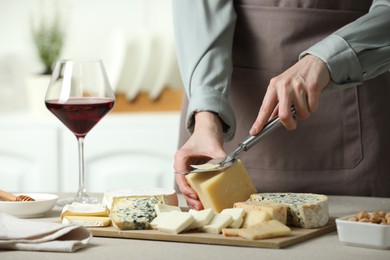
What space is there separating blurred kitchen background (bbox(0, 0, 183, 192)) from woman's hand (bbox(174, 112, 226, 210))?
164 centimetres

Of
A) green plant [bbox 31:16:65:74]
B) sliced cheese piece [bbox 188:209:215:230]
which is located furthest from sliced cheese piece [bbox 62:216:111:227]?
green plant [bbox 31:16:65:74]

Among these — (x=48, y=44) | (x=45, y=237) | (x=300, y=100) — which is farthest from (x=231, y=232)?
(x=48, y=44)

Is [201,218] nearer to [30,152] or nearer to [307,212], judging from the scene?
[307,212]

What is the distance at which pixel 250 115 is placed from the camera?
1.95 m

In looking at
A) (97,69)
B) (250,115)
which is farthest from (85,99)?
(250,115)

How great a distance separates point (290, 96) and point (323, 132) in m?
0.43

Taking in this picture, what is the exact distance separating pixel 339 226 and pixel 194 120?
678 mm

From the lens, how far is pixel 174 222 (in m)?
1.26

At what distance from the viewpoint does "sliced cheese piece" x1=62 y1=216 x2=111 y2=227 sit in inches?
52.2

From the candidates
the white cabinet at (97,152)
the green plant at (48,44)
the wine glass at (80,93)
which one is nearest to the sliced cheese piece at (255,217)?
the wine glass at (80,93)

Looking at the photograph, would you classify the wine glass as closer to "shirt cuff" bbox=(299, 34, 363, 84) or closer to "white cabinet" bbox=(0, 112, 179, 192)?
"shirt cuff" bbox=(299, 34, 363, 84)

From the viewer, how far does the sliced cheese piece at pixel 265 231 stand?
1.20m

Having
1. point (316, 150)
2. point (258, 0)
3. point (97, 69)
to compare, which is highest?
point (258, 0)

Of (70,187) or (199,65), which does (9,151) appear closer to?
(70,187)
